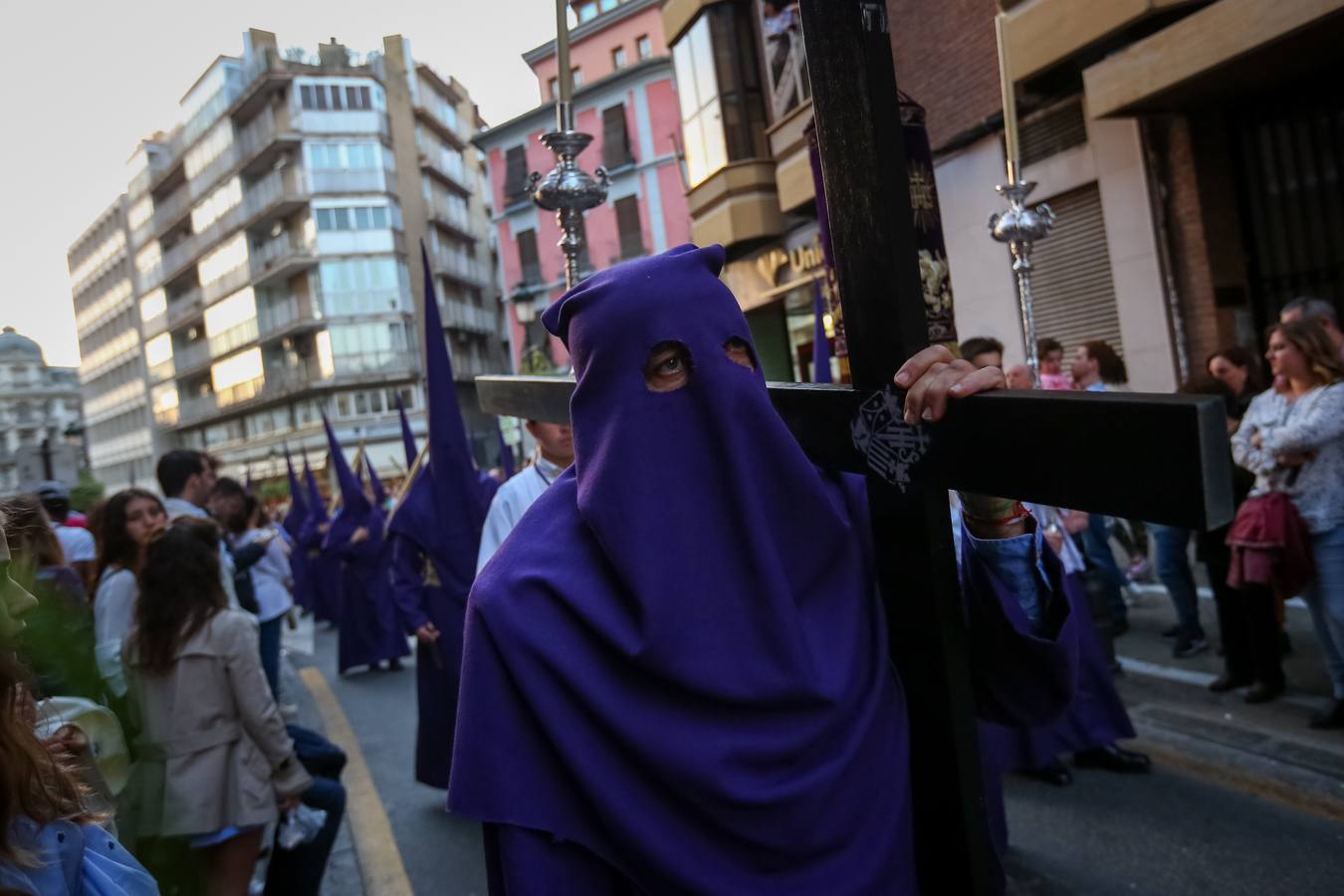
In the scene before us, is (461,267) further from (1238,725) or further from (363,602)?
(1238,725)

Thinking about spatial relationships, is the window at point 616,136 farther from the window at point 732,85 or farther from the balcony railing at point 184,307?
the balcony railing at point 184,307

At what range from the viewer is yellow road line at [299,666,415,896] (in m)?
4.68

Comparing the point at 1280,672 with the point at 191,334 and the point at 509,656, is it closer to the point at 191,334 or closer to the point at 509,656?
the point at 509,656

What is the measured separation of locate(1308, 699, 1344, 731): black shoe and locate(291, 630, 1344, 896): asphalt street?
116 millimetres

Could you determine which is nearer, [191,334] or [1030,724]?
[1030,724]

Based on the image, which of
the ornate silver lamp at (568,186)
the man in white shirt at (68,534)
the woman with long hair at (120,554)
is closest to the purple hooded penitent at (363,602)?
the man in white shirt at (68,534)

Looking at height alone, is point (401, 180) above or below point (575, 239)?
above

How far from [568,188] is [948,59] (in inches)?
301

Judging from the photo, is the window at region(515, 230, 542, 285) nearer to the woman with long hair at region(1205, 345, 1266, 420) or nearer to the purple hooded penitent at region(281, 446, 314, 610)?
the purple hooded penitent at region(281, 446, 314, 610)

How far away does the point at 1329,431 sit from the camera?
15.4 ft

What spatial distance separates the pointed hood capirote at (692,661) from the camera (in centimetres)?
159

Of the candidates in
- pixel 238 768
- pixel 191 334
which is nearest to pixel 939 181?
pixel 238 768

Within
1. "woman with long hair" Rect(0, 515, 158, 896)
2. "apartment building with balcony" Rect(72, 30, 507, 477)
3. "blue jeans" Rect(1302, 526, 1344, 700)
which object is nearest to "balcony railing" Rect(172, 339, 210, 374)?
"apartment building with balcony" Rect(72, 30, 507, 477)

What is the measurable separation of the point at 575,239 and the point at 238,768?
96.3 inches
